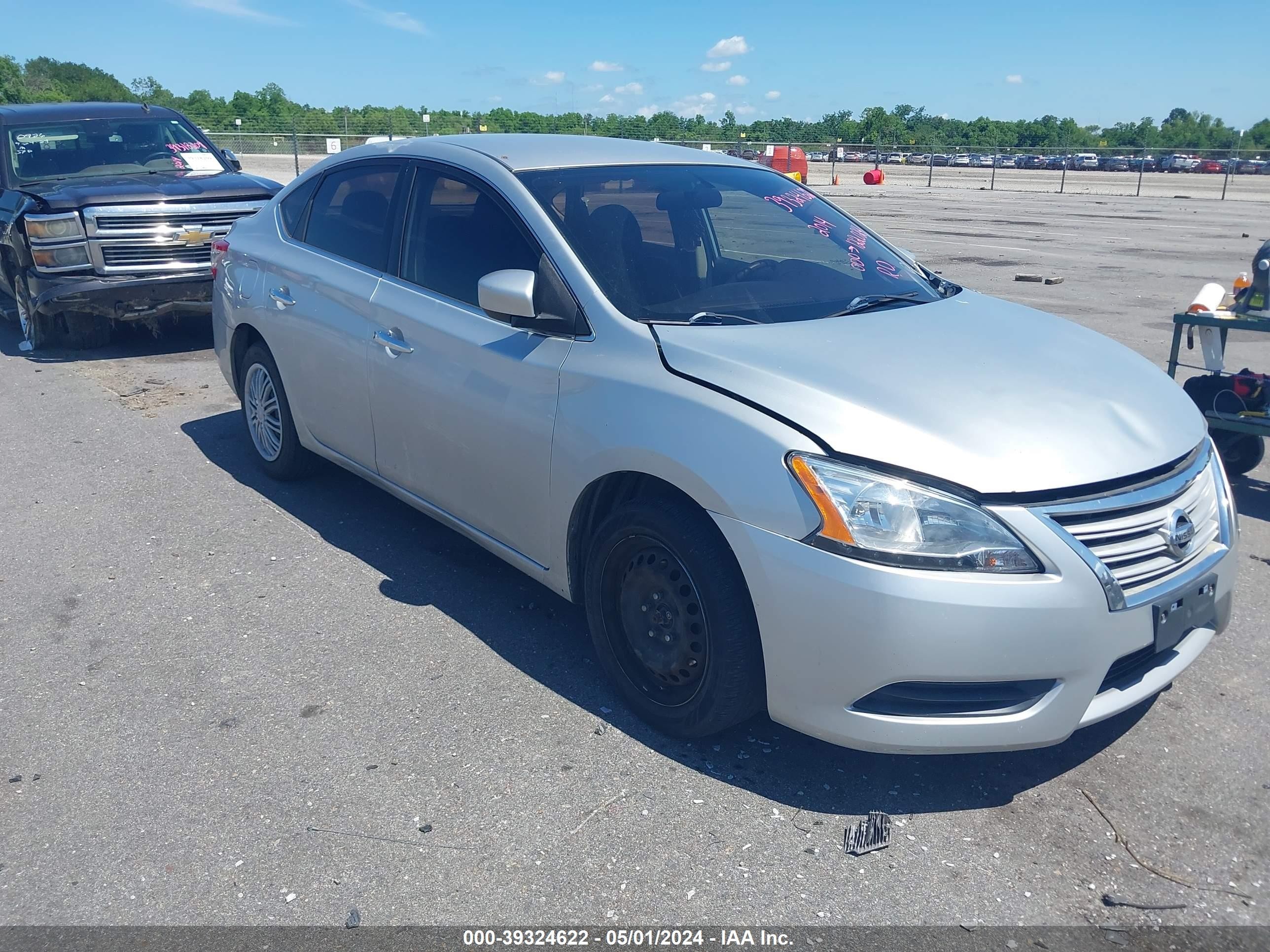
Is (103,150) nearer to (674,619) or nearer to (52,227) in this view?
(52,227)

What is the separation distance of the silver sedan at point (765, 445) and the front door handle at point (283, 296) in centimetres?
31

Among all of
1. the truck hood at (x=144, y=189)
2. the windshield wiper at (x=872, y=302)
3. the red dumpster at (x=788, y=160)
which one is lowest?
the windshield wiper at (x=872, y=302)

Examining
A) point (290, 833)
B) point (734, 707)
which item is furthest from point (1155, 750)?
point (290, 833)

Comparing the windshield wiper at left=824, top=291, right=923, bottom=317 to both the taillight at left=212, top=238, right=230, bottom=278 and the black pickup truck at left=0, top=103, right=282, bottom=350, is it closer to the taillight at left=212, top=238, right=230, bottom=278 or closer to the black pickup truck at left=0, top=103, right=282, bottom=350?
the taillight at left=212, top=238, right=230, bottom=278

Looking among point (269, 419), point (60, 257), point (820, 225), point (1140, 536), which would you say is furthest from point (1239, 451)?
point (60, 257)

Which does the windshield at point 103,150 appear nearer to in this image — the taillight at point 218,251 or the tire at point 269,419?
the taillight at point 218,251

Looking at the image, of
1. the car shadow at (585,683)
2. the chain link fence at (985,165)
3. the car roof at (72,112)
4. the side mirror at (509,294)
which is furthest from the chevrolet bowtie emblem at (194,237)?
the chain link fence at (985,165)

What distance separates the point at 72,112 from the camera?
996cm

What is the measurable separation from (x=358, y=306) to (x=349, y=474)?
65.1 inches

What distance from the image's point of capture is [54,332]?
9.66 m

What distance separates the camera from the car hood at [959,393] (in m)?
2.90

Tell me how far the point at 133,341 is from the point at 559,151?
7043 mm

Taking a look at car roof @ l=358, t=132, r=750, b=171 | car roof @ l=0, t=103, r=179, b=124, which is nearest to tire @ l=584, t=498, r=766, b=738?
car roof @ l=358, t=132, r=750, b=171

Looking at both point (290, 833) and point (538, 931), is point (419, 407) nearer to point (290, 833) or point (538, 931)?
point (290, 833)
